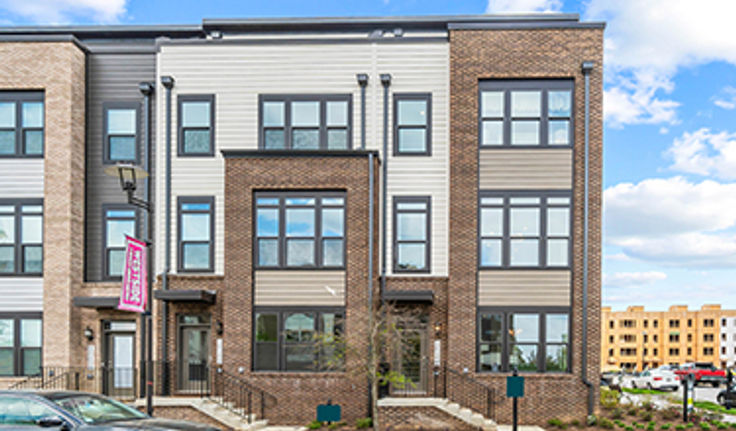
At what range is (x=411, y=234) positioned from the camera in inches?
664

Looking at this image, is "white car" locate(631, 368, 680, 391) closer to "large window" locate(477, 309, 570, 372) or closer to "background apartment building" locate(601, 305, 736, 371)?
"large window" locate(477, 309, 570, 372)

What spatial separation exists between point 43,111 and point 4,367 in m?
7.13

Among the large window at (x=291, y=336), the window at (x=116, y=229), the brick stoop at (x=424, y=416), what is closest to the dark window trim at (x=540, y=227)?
the brick stoop at (x=424, y=416)

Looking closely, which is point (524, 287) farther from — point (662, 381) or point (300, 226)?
point (662, 381)

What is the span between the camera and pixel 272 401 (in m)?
15.6

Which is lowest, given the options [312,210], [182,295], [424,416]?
[424,416]

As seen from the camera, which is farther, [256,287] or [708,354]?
[708,354]

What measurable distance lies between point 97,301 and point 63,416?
8.89m

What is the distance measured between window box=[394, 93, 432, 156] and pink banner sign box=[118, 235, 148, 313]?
7.86 m

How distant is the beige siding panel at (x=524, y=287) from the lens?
1616 centimetres

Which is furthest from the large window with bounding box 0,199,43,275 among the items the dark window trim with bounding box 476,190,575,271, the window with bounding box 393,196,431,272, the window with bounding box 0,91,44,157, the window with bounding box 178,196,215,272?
the dark window trim with bounding box 476,190,575,271

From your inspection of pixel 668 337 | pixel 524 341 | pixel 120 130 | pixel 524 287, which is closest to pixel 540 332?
pixel 524 341

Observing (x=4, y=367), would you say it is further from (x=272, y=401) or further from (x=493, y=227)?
(x=493, y=227)

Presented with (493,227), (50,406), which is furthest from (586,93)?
(50,406)
